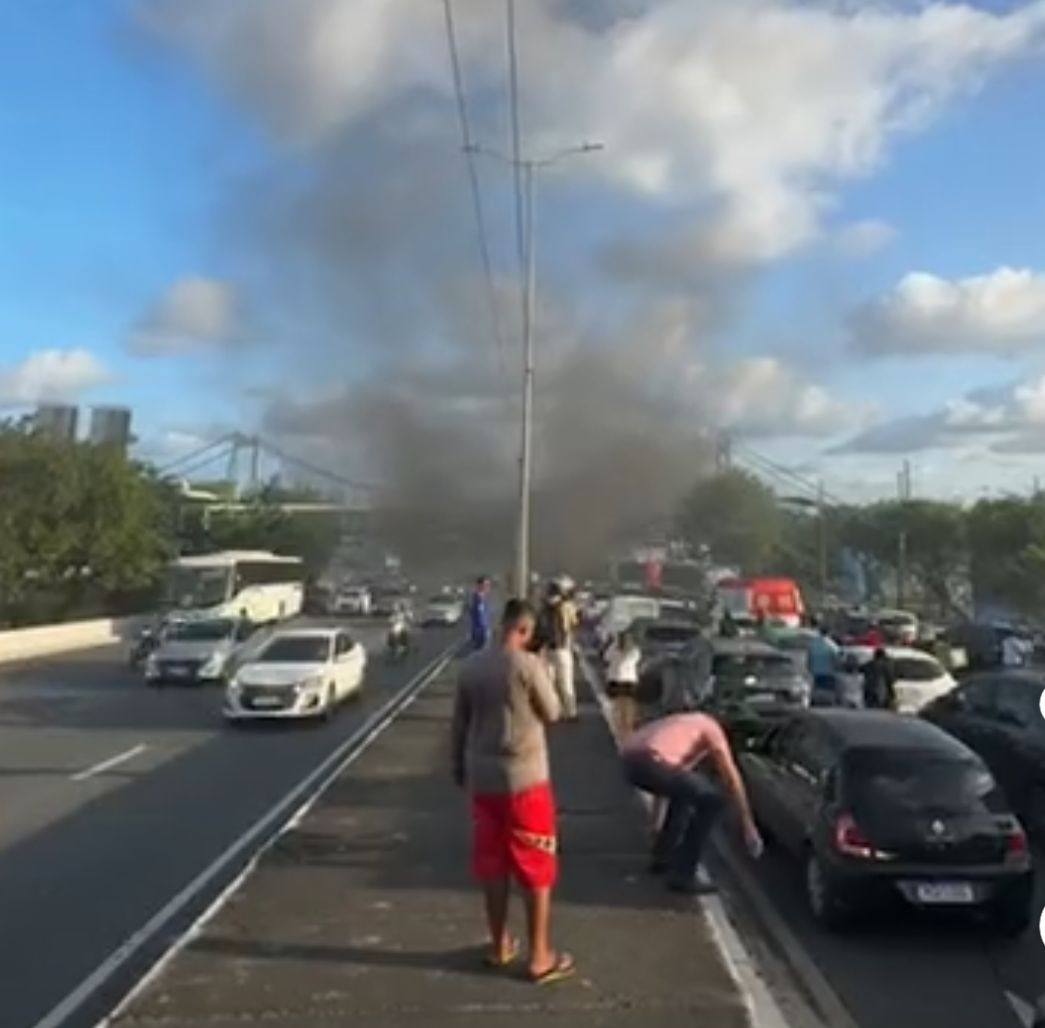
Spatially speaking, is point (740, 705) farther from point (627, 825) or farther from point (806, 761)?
point (806, 761)

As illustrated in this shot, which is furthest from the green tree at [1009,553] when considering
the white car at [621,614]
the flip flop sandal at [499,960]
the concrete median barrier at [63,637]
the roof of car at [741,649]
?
the flip flop sandal at [499,960]

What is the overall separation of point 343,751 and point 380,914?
10.4m

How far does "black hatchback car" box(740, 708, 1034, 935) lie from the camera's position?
9406 mm

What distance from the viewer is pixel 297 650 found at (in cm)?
2486

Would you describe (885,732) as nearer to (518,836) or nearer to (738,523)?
(518,836)

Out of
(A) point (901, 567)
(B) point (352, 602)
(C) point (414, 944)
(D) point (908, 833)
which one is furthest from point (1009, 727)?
(A) point (901, 567)

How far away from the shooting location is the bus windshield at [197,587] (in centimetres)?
5269

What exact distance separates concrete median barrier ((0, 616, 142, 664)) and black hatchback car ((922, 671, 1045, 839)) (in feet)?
99.6

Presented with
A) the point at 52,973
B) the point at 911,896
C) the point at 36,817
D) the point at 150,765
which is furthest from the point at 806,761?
the point at 150,765

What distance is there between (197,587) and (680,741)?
45.3 m

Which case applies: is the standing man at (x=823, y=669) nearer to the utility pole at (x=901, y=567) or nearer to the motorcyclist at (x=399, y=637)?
the motorcyclist at (x=399, y=637)

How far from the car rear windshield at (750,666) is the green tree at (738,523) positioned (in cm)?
7316

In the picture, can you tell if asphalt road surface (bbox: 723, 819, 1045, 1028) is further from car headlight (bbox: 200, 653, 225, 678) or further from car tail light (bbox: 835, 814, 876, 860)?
car headlight (bbox: 200, 653, 225, 678)

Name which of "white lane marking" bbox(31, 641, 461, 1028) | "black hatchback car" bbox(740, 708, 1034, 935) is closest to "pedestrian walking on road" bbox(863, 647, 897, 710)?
"white lane marking" bbox(31, 641, 461, 1028)
